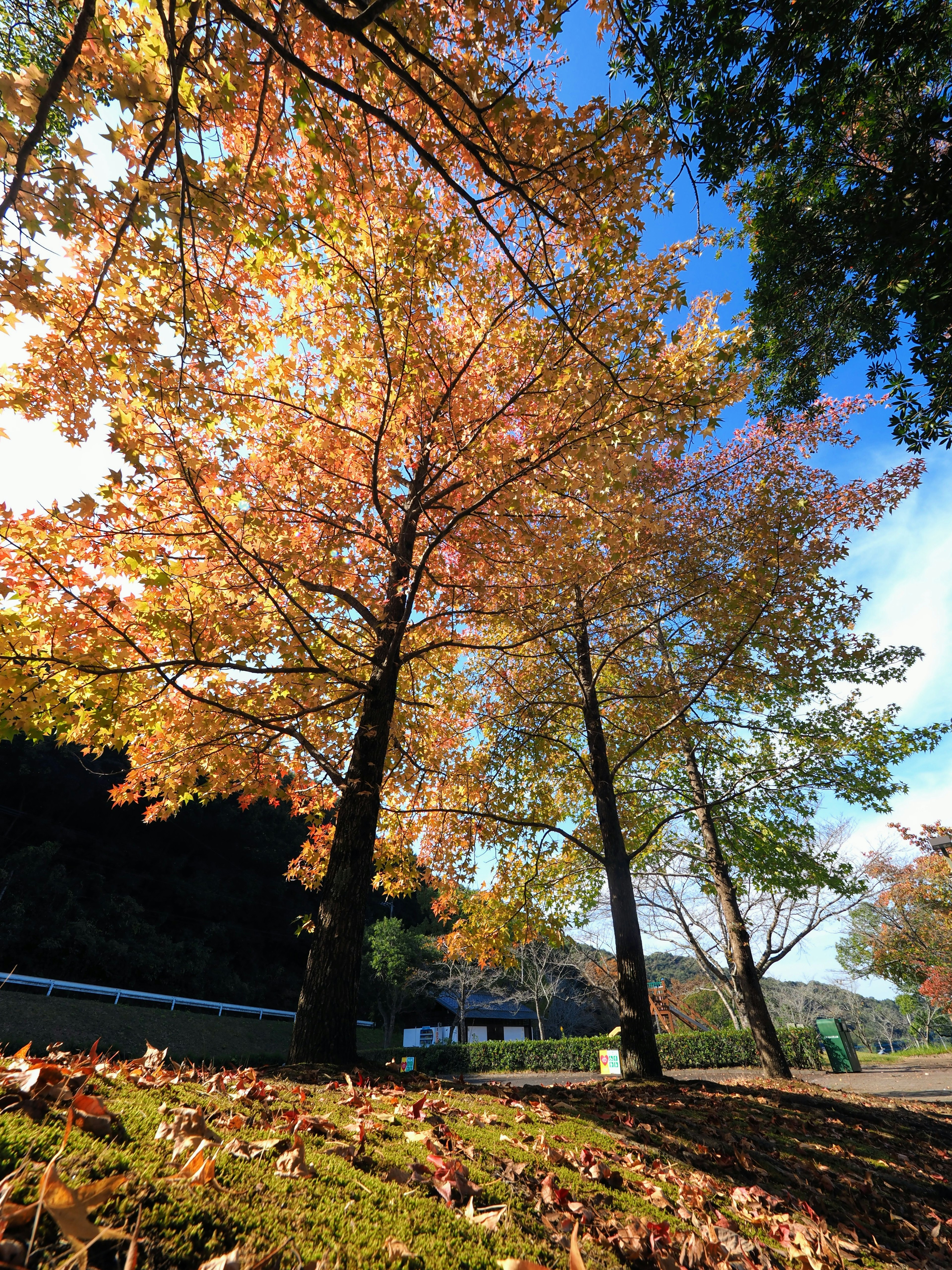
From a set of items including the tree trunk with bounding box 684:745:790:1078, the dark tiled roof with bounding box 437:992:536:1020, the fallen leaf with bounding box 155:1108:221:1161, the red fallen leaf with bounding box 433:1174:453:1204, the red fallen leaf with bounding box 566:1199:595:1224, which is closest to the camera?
the fallen leaf with bounding box 155:1108:221:1161

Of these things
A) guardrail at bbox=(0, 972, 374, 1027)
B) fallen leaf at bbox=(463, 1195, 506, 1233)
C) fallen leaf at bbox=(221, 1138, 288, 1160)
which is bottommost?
fallen leaf at bbox=(463, 1195, 506, 1233)

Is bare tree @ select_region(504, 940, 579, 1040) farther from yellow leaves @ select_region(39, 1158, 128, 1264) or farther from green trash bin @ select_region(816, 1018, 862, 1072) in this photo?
yellow leaves @ select_region(39, 1158, 128, 1264)

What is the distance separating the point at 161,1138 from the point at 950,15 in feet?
29.0

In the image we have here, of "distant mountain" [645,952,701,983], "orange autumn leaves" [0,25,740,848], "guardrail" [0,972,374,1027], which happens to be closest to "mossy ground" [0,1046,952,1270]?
"orange autumn leaves" [0,25,740,848]

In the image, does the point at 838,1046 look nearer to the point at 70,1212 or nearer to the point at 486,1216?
the point at 486,1216

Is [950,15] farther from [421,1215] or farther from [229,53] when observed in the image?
[421,1215]

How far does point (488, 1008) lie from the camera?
Answer: 1316 inches

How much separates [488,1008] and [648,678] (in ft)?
106

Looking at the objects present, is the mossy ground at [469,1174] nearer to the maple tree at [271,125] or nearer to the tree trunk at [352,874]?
the tree trunk at [352,874]

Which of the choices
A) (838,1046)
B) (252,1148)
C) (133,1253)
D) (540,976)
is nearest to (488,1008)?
(540,976)

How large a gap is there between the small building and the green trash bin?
1976 centimetres

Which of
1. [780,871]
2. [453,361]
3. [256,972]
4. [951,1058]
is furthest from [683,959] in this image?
[453,361]

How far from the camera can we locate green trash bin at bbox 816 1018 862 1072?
14.6 meters

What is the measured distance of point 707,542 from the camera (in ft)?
26.7
